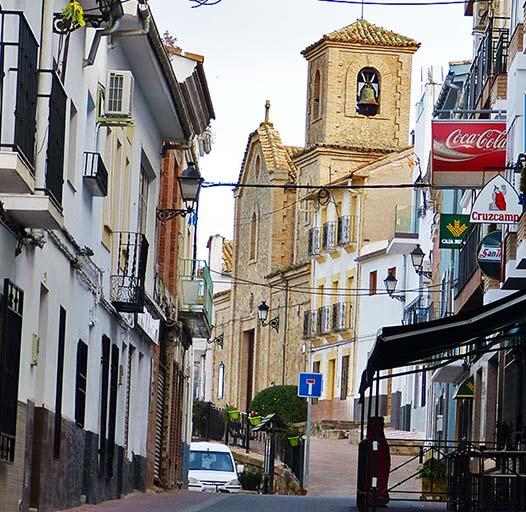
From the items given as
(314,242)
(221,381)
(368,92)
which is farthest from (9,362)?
(221,381)

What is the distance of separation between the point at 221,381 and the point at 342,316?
→ 823 inches

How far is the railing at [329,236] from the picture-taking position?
3155 inches

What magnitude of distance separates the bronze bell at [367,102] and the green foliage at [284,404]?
46.9ft

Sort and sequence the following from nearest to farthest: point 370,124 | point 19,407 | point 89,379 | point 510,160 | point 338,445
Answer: point 19,407 → point 89,379 → point 510,160 → point 338,445 → point 370,124

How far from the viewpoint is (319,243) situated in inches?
3233

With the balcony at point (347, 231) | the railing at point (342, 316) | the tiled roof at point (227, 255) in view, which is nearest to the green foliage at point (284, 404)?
the railing at point (342, 316)

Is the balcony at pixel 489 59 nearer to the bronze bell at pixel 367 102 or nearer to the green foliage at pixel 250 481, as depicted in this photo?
the green foliage at pixel 250 481

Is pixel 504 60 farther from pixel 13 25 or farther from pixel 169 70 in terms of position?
pixel 13 25

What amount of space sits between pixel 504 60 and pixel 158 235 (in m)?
7.49

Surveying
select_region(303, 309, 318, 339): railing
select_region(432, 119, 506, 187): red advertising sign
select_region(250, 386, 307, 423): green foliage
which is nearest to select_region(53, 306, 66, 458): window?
select_region(432, 119, 506, 187): red advertising sign

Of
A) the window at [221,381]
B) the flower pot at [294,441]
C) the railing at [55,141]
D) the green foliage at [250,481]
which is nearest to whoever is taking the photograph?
the railing at [55,141]

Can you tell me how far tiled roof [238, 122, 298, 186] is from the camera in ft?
295

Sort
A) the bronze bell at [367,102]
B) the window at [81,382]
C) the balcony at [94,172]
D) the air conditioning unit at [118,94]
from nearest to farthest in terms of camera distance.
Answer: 1. the balcony at [94,172]
2. the window at [81,382]
3. the air conditioning unit at [118,94]
4. the bronze bell at [367,102]

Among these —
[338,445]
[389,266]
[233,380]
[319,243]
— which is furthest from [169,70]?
[233,380]
